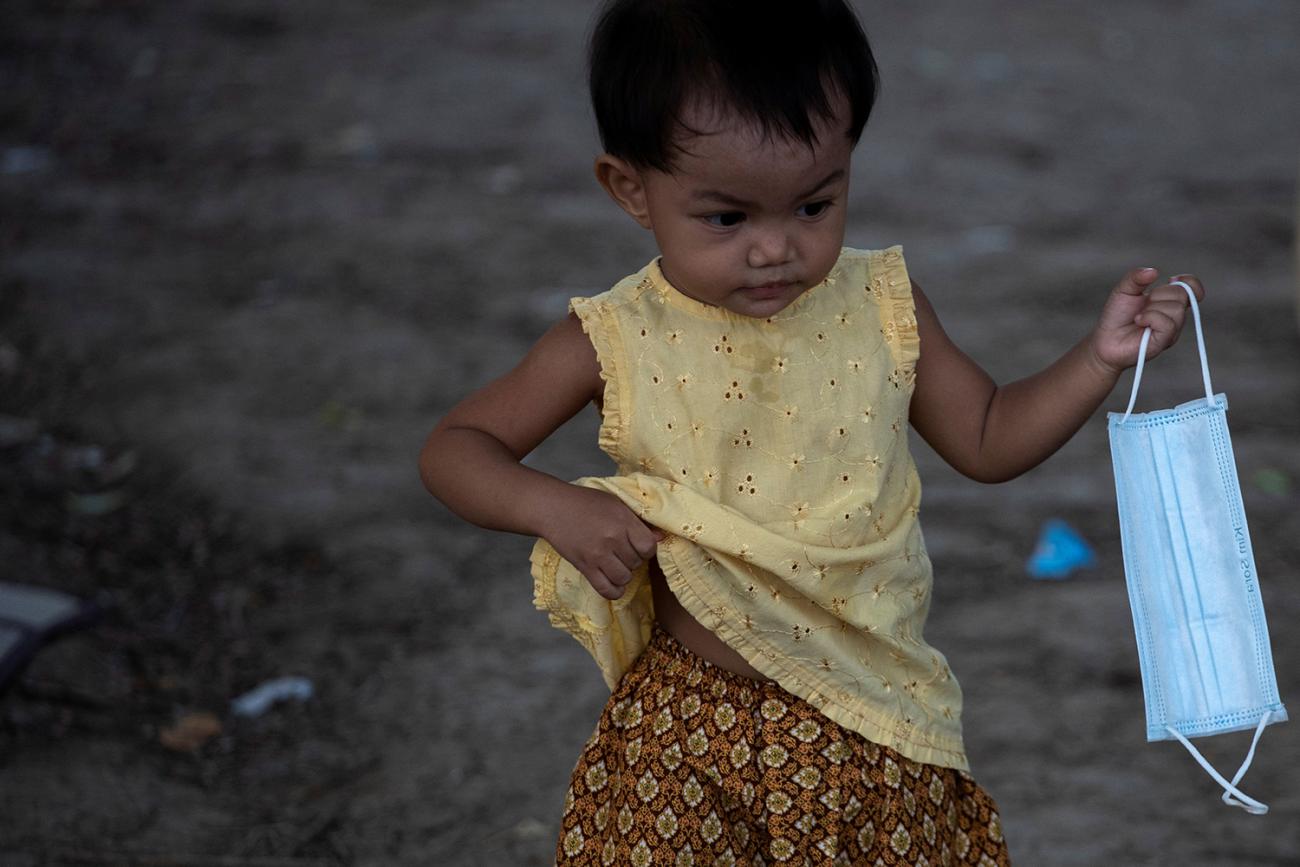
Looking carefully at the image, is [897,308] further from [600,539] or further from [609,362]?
[600,539]

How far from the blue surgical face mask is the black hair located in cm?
50

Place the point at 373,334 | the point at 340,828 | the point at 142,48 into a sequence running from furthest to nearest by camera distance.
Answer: the point at 142,48, the point at 373,334, the point at 340,828

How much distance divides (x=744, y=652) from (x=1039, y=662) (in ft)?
5.69

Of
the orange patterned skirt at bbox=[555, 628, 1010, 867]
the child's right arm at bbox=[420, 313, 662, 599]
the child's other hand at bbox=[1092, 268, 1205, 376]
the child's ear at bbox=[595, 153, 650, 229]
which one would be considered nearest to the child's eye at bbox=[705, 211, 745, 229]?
the child's ear at bbox=[595, 153, 650, 229]

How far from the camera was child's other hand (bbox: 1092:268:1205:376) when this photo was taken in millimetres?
1862

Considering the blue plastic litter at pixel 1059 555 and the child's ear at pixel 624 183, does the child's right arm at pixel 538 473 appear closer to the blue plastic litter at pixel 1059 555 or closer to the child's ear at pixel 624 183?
the child's ear at pixel 624 183

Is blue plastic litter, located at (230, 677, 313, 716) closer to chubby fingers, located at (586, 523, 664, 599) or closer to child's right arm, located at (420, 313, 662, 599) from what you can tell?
child's right arm, located at (420, 313, 662, 599)

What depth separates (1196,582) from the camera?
1790 millimetres

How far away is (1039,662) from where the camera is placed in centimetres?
346

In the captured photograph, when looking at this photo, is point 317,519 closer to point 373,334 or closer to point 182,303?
point 373,334

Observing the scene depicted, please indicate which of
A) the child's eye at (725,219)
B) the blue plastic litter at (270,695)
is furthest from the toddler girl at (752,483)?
the blue plastic litter at (270,695)

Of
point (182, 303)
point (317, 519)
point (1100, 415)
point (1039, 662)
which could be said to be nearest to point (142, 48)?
point (182, 303)

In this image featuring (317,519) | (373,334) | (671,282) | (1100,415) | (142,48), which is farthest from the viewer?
(142,48)

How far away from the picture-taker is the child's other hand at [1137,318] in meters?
1.86
